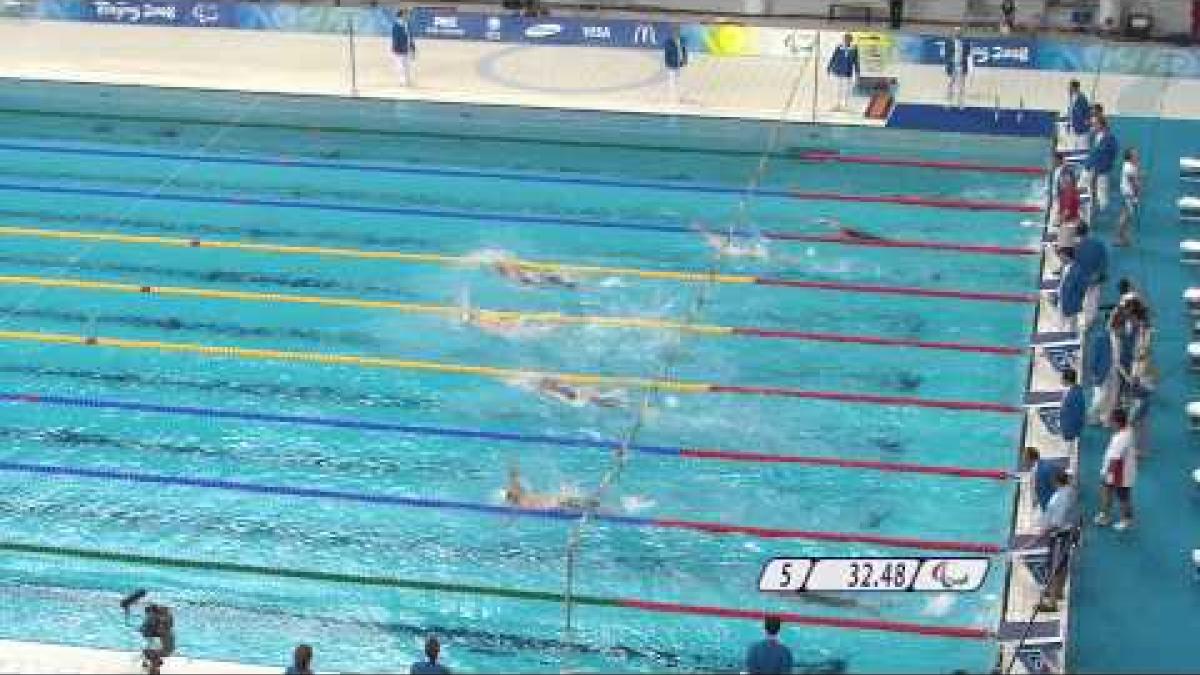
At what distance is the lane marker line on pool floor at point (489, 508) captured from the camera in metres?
16.1

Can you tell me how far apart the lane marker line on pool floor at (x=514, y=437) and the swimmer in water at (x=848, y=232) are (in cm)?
513

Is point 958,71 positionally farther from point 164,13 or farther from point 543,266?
point 164,13

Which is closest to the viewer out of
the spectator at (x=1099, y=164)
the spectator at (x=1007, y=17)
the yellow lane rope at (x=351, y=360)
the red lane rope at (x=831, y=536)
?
the red lane rope at (x=831, y=536)

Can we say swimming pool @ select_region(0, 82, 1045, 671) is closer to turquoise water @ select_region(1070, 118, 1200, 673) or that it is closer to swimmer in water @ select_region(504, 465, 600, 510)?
swimmer in water @ select_region(504, 465, 600, 510)

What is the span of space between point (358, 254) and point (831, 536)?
25.3ft

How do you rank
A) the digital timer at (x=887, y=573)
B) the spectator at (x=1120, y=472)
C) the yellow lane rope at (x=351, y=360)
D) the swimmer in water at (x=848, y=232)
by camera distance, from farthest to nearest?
the swimmer in water at (x=848, y=232) < the yellow lane rope at (x=351, y=360) < the spectator at (x=1120, y=472) < the digital timer at (x=887, y=573)

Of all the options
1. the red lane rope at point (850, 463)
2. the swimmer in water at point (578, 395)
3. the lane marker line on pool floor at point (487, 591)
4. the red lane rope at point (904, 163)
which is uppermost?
the red lane rope at point (904, 163)

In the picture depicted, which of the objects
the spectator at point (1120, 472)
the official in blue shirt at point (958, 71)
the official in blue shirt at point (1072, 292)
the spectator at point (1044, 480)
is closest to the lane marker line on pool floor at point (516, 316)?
the official in blue shirt at point (1072, 292)

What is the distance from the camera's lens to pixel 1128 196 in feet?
69.5

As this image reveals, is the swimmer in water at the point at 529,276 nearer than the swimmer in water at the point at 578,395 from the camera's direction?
No

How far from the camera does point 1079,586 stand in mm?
15477

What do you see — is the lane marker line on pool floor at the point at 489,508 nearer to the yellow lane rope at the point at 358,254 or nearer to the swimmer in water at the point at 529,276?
the swimmer in water at the point at 529,276

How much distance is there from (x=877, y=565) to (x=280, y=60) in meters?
16.3

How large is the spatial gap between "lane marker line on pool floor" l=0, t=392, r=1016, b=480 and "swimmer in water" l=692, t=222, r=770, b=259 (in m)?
4.41
